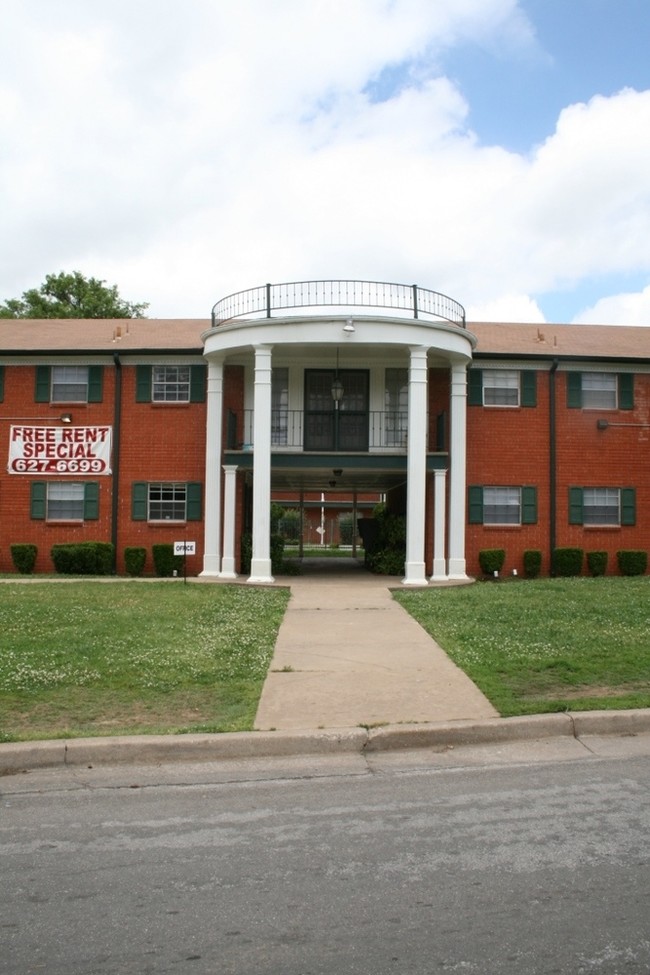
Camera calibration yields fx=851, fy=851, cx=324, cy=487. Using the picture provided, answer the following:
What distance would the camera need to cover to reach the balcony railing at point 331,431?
2169 centimetres

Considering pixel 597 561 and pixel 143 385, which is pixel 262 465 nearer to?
pixel 143 385

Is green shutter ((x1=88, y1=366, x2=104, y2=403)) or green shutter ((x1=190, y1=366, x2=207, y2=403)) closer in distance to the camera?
green shutter ((x1=190, y1=366, x2=207, y2=403))

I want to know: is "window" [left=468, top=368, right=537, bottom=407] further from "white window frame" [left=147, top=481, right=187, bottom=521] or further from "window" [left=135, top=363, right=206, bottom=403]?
"white window frame" [left=147, top=481, right=187, bottom=521]

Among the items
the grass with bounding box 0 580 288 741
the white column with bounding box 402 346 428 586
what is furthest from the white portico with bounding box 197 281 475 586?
the grass with bounding box 0 580 288 741

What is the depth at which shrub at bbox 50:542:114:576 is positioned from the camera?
20.2 metres

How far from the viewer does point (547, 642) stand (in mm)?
9938

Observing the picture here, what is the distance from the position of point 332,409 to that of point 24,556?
27.5ft

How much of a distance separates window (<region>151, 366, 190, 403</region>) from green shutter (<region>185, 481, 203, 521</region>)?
225 centimetres

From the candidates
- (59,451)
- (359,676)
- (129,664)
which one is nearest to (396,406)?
(59,451)

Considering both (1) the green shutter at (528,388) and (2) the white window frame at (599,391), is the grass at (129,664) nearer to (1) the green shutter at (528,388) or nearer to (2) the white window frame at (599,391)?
(1) the green shutter at (528,388)

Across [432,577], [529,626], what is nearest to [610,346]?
[432,577]

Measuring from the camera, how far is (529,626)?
1115 centimetres

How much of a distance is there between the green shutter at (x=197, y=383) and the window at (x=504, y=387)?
6.59 m

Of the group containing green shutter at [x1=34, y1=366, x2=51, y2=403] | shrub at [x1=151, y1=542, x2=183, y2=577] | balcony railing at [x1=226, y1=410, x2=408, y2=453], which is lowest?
shrub at [x1=151, y1=542, x2=183, y2=577]
